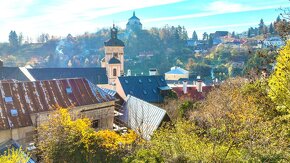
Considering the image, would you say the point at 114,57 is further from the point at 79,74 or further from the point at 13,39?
the point at 13,39

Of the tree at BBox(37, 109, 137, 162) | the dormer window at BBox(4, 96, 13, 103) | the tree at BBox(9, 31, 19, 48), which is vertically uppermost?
the tree at BBox(9, 31, 19, 48)

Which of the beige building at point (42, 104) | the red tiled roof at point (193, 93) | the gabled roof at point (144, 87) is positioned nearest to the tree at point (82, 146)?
the beige building at point (42, 104)

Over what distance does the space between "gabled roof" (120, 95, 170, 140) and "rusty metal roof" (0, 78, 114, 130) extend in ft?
6.48

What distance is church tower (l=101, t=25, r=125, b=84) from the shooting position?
4097 cm

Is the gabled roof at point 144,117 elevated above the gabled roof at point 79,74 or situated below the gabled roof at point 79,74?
below

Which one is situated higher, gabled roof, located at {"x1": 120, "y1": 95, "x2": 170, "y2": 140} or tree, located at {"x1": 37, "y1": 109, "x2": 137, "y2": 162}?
tree, located at {"x1": 37, "y1": 109, "x2": 137, "y2": 162}

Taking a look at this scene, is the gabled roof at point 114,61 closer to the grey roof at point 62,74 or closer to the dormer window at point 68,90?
the grey roof at point 62,74

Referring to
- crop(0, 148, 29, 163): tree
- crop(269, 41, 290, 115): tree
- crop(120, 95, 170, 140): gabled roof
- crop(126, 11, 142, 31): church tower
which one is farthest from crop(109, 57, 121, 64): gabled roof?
crop(126, 11, 142, 31): church tower

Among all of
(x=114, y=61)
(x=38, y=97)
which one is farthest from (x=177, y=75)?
(x=38, y=97)

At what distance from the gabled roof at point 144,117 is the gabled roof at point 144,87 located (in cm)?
705

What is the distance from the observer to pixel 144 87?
31.5 meters

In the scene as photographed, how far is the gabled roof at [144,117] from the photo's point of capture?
16984 mm

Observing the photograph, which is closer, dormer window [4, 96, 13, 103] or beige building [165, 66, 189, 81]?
dormer window [4, 96, 13, 103]

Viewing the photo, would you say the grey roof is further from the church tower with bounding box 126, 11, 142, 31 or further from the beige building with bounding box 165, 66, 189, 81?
the church tower with bounding box 126, 11, 142, 31
